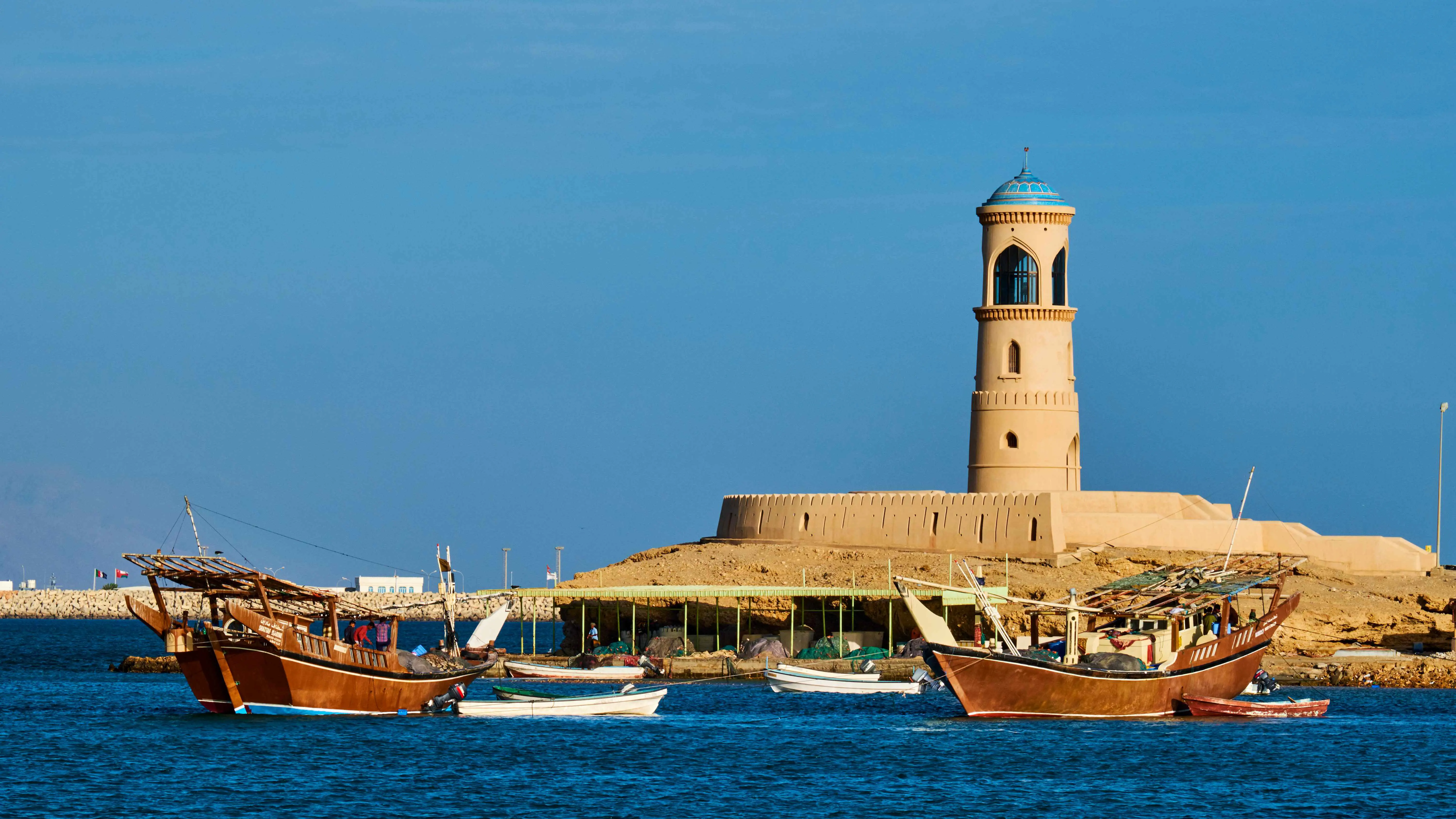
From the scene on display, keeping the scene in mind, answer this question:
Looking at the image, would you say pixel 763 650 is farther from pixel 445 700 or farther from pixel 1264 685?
pixel 445 700

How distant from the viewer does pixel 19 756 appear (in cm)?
5091

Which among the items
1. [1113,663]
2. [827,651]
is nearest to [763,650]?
[827,651]

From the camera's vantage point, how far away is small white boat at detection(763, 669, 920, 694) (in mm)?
68375

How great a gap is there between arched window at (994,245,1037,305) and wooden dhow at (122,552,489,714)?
112ft

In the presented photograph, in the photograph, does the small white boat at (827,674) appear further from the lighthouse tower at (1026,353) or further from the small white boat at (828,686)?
the lighthouse tower at (1026,353)

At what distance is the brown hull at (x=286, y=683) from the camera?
180ft

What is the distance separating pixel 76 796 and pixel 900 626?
39749 mm

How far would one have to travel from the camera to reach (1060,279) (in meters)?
85.1

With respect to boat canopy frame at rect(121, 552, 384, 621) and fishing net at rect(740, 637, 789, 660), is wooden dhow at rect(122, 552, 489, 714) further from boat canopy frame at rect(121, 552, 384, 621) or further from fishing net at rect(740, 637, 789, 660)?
fishing net at rect(740, 637, 789, 660)

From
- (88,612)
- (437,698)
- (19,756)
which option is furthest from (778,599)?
(88,612)

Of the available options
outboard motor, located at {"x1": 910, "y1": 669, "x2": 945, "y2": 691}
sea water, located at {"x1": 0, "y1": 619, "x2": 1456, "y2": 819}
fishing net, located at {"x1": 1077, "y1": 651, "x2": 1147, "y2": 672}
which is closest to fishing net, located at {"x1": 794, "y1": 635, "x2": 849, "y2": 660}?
outboard motor, located at {"x1": 910, "y1": 669, "x2": 945, "y2": 691}

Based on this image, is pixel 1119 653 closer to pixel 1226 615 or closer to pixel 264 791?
pixel 1226 615

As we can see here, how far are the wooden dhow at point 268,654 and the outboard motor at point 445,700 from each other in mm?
1150

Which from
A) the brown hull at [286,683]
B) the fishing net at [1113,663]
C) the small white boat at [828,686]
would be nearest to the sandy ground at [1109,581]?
the small white boat at [828,686]
